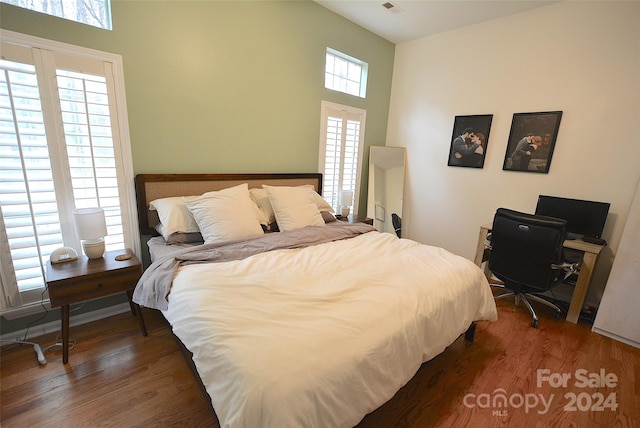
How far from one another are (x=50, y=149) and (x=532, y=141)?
13.5 feet

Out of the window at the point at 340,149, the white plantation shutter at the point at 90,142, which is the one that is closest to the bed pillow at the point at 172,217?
the white plantation shutter at the point at 90,142

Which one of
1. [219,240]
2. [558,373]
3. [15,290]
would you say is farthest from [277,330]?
[558,373]

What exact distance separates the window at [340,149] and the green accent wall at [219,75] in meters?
0.13

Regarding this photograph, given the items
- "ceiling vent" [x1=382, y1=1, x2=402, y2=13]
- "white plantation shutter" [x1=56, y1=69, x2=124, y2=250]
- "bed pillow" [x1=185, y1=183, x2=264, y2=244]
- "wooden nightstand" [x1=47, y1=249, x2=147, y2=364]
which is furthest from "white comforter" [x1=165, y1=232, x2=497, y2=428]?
"ceiling vent" [x1=382, y1=1, x2=402, y2=13]

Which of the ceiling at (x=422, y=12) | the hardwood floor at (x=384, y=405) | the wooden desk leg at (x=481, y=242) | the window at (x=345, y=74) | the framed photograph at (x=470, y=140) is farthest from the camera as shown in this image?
the window at (x=345, y=74)

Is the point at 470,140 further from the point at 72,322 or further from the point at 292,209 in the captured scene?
the point at 72,322

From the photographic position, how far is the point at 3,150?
1.60 meters

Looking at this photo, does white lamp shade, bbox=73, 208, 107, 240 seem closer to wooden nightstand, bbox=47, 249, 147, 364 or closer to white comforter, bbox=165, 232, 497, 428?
wooden nightstand, bbox=47, 249, 147, 364

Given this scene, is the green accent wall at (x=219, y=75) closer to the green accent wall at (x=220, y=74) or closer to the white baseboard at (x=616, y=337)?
the green accent wall at (x=220, y=74)

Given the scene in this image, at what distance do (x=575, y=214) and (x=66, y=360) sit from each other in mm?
4202

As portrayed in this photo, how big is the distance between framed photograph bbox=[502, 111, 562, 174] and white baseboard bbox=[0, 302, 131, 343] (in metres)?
4.03

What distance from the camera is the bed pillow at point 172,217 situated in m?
2.02

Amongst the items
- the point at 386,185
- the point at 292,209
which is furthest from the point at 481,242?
the point at 292,209

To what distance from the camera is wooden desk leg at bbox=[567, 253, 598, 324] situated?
2305mm
